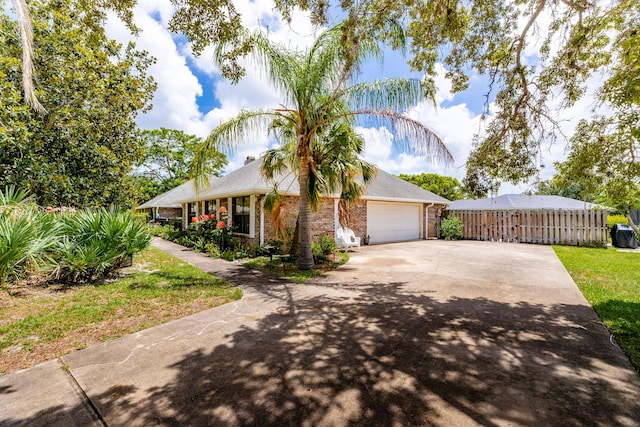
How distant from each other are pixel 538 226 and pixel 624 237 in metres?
3.52

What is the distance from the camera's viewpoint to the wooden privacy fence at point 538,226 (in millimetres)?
15070

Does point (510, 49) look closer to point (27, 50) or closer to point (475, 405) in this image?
point (475, 405)

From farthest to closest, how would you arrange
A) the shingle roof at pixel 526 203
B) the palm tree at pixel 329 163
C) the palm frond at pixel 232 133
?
the shingle roof at pixel 526 203 → the palm tree at pixel 329 163 → the palm frond at pixel 232 133

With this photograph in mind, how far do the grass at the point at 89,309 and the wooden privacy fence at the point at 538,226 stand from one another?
17.5 m

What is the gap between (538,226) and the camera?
17.0 m

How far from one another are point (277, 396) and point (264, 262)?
781cm

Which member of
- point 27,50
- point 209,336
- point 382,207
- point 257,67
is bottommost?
point 209,336

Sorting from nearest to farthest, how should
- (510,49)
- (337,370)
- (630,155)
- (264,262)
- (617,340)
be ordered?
(337,370) < (617,340) < (630,155) < (510,49) < (264,262)

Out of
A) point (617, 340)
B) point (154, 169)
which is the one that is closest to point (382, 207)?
point (617, 340)

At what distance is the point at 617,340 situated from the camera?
4.05 metres

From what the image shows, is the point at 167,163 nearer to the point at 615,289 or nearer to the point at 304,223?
the point at 304,223

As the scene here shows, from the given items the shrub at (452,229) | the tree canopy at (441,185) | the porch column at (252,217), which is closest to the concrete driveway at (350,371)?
the porch column at (252,217)

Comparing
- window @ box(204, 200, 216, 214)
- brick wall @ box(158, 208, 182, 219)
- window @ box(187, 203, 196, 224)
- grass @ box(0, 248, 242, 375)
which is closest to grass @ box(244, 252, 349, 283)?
grass @ box(0, 248, 242, 375)

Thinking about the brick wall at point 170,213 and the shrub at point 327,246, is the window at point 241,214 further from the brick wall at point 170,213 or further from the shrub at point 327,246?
the brick wall at point 170,213
